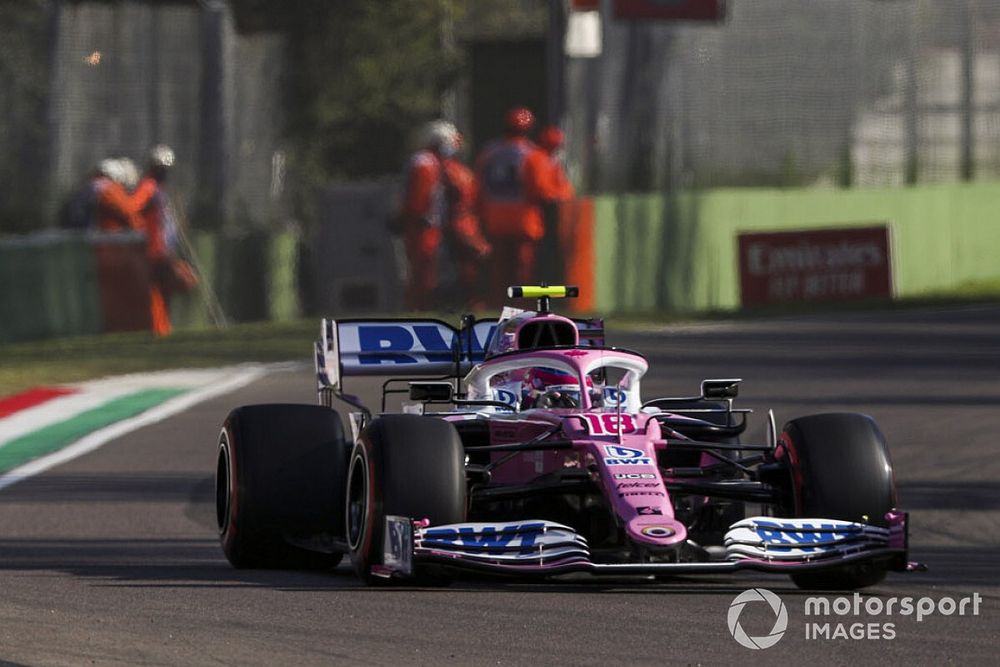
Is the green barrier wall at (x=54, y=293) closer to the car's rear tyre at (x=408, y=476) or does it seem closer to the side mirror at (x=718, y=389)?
the side mirror at (x=718, y=389)

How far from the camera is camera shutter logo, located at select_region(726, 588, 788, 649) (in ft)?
26.8

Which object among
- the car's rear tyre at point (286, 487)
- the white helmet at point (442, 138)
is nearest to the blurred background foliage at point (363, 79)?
the white helmet at point (442, 138)

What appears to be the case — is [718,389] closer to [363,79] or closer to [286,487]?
[286,487]

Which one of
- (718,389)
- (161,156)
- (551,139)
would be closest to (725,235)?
(551,139)

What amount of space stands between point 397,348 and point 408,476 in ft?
Result: 9.62

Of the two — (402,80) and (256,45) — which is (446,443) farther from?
(402,80)

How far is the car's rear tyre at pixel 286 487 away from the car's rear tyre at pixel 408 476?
30.4 inches

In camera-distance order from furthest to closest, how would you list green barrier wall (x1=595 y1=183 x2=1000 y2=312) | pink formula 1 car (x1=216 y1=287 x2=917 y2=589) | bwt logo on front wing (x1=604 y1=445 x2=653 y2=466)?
1. green barrier wall (x1=595 y1=183 x2=1000 y2=312)
2. bwt logo on front wing (x1=604 y1=445 x2=653 y2=466)
3. pink formula 1 car (x1=216 y1=287 x2=917 y2=589)

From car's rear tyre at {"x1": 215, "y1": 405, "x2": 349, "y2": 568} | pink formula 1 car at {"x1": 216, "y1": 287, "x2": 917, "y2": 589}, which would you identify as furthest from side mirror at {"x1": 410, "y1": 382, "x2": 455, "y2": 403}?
car's rear tyre at {"x1": 215, "y1": 405, "x2": 349, "y2": 568}

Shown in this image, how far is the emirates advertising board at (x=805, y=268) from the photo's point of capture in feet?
96.6

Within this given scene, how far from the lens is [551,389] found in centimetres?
1054

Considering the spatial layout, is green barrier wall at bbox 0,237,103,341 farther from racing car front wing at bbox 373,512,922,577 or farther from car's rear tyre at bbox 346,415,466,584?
racing car front wing at bbox 373,512,922,577

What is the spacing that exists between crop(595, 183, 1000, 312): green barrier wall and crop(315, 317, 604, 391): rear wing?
1618 centimetres

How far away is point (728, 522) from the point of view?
1039 centimetres
